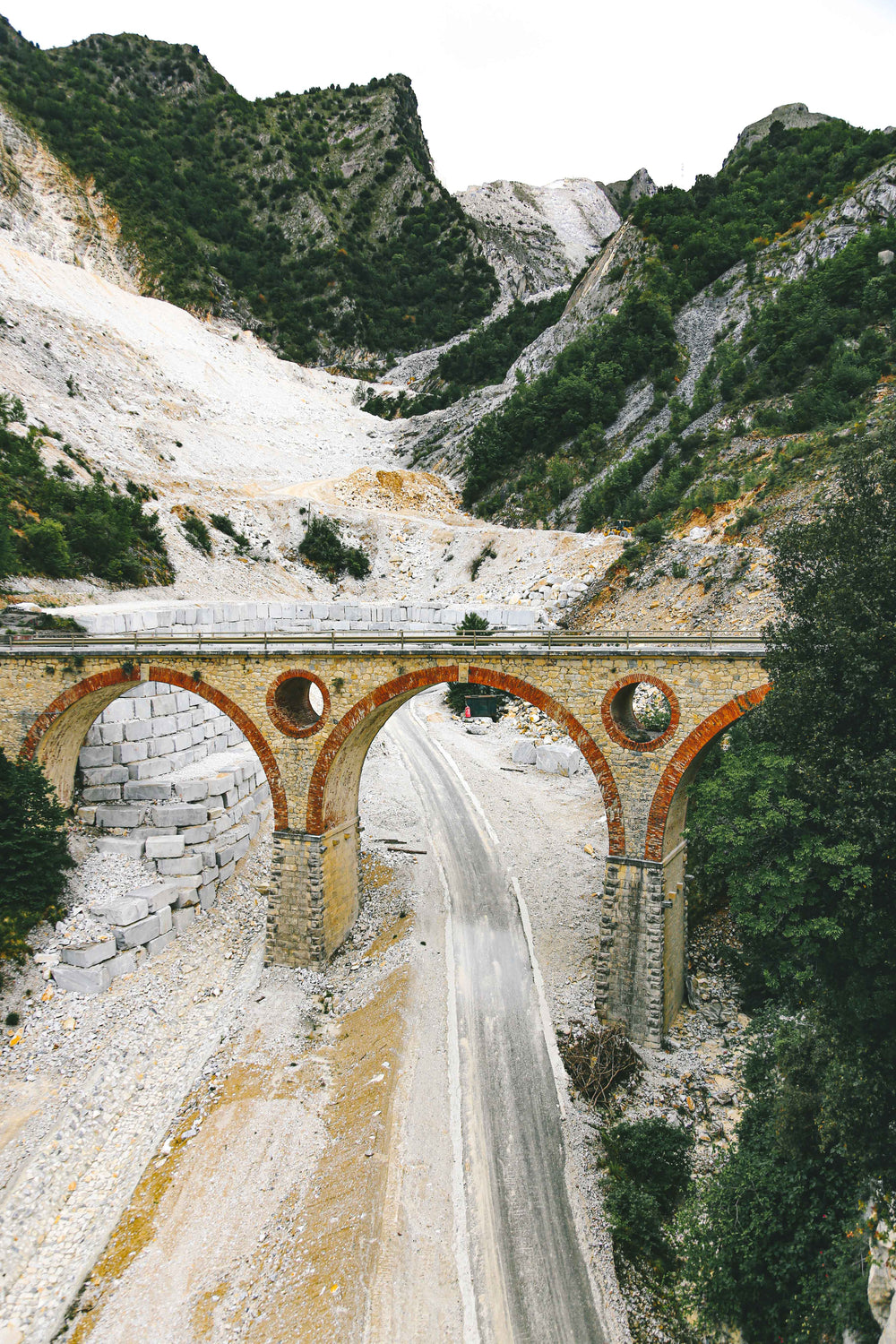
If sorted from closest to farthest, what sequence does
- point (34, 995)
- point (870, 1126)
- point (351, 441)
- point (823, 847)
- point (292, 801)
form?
point (870, 1126) → point (823, 847) → point (34, 995) → point (292, 801) → point (351, 441)

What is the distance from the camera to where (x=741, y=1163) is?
43.2ft

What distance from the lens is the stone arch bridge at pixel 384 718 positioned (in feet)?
60.1

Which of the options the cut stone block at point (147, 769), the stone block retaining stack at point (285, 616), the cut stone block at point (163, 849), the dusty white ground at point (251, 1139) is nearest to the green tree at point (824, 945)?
the dusty white ground at point (251, 1139)

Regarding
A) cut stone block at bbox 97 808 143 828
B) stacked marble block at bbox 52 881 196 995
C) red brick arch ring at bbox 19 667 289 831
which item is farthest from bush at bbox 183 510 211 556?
stacked marble block at bbox 52 881 196 995

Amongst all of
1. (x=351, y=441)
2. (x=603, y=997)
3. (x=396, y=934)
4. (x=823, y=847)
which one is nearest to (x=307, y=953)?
(x=396, y=934)

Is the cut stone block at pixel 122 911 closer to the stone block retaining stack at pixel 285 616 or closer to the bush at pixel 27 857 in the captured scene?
the bush at pixel 27 857

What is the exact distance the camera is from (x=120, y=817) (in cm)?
2597

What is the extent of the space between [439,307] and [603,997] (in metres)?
120

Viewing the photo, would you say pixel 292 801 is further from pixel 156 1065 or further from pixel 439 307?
pixel 439 307

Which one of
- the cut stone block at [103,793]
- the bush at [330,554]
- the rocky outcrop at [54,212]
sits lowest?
the cut stone block at [103,793]

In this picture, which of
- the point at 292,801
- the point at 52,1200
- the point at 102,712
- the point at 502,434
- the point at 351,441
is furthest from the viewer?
the point at 351,441

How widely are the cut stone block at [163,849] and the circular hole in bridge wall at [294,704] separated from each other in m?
7.15

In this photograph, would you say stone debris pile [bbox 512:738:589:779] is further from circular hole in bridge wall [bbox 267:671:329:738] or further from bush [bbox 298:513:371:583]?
bush [bbox 298:513:371:583]

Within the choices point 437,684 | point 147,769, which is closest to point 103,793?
point 147,769
